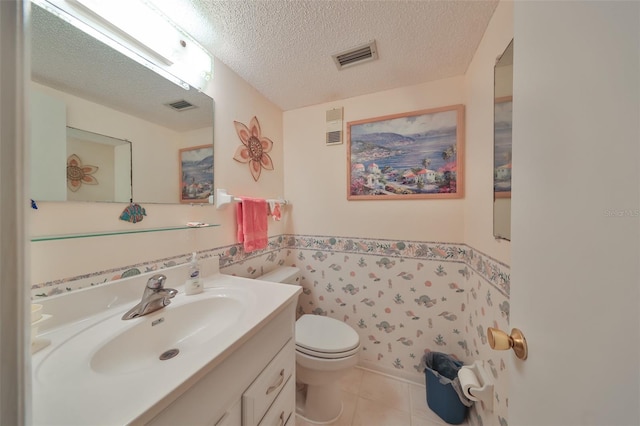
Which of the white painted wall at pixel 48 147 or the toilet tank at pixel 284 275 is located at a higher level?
the white painted wall at pixel 48 147

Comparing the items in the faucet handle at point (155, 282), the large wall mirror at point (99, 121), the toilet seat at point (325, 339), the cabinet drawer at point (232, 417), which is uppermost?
Result: the large wall mirror at point (99, 121)

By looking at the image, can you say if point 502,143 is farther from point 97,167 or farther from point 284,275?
point 97,167

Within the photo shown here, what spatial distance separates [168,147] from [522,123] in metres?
1.25

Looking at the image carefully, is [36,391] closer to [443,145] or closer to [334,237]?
[334,237]

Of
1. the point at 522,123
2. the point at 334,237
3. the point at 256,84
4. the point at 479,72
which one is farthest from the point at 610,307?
the point at 256,84

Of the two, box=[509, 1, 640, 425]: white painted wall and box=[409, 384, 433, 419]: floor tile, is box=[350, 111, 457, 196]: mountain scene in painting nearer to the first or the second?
box=[509, 1, 640, 425]: white painted wall

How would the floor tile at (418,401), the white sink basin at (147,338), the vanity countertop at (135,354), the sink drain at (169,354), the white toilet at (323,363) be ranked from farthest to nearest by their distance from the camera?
the floor tile at (418,401)
the white toilet at (323,363)
the sink drain at (169,354)
the white sink basin at (147,338)
the vanity countertop at (135,354)

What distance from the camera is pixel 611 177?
0.27 meters

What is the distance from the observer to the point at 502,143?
88cm

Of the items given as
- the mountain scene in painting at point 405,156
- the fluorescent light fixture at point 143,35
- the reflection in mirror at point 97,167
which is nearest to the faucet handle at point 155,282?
the reflection in mirror at point 97,167

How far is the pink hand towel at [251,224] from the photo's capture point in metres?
1.29

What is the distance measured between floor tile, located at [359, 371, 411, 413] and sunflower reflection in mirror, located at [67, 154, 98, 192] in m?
1.78

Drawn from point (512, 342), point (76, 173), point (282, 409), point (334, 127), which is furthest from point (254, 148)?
point (512, 342)

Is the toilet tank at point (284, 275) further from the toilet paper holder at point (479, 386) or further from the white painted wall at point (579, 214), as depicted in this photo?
the white painted wall at point (579, 214)
